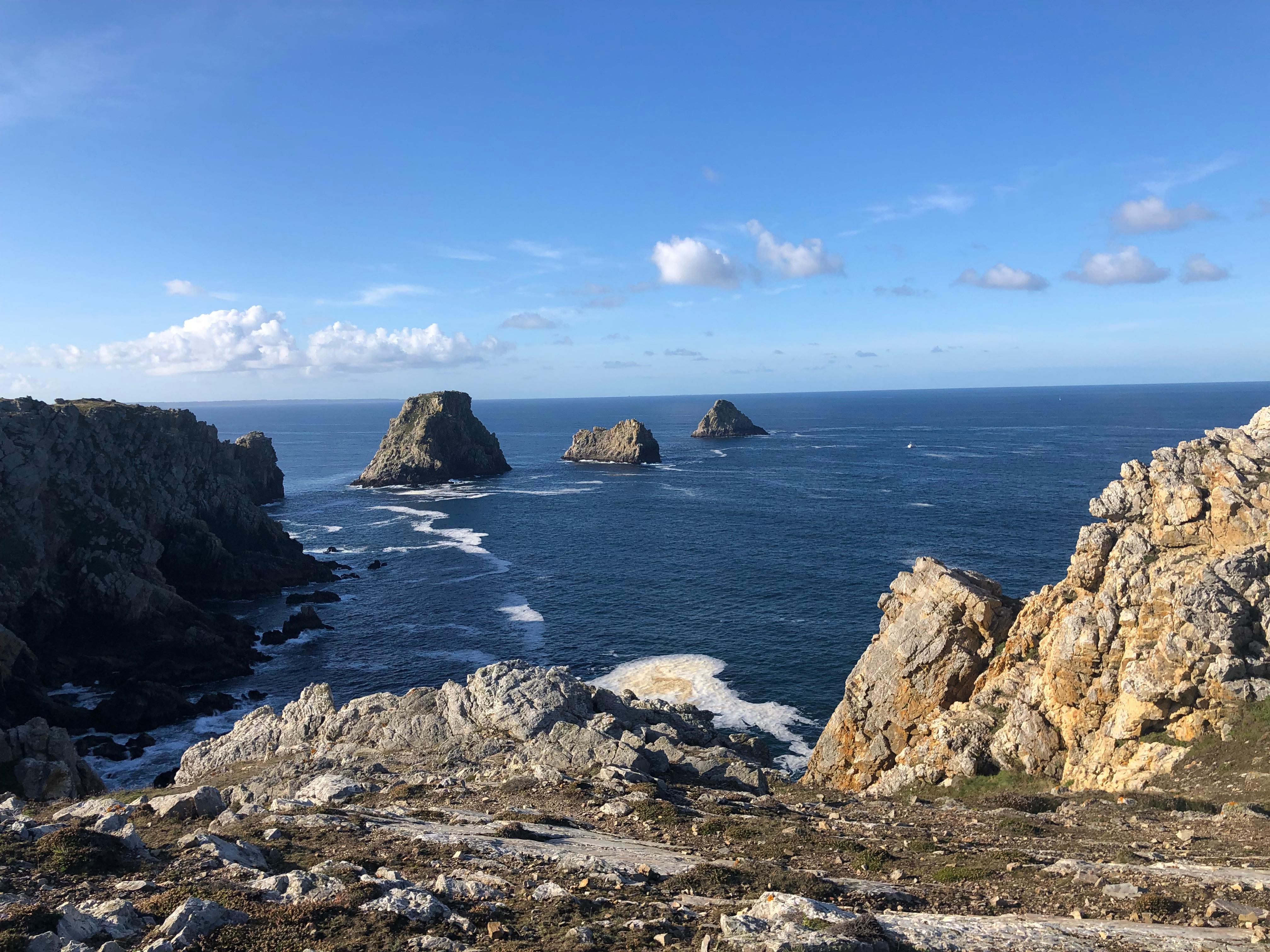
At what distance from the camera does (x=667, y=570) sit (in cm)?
8694

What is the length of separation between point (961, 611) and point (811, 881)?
78.9 ft

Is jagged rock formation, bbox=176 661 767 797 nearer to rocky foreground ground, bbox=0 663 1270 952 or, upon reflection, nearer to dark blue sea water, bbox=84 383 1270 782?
rocky foreground ground, bbox=0 663 1270 952

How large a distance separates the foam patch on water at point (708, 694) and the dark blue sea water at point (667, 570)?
19cm

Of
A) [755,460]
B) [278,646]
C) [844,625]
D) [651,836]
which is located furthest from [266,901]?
[755,460]

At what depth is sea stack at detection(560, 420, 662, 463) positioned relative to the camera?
18775 cm

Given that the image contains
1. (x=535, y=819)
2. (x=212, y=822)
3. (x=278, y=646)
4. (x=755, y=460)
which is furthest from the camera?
(x=755, y=460)

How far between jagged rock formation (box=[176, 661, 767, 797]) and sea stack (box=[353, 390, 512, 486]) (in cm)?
12833

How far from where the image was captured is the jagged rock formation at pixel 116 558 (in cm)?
6194

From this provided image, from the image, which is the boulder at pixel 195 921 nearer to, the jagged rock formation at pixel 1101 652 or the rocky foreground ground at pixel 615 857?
the rocky foreground ground at pixel 615 857

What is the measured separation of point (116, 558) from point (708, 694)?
5896 cm

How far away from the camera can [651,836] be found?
2017cm

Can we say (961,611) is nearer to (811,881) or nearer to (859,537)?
(811,881)

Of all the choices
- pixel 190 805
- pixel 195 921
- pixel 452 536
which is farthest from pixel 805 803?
pixel 452 536

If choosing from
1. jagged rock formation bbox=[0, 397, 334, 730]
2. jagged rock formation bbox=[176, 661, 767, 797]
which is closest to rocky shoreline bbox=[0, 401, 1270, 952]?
jagged rock formation bbox=[176, 661, 767, 797]
